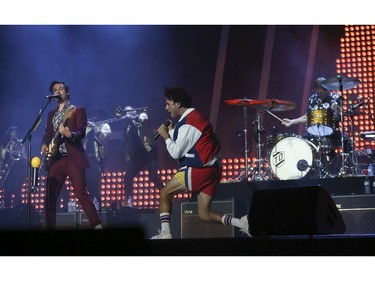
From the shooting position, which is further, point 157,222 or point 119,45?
point 119,45

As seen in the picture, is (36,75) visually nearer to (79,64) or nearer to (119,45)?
(79,64)

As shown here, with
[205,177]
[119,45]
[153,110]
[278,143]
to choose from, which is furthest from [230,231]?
[119,45]

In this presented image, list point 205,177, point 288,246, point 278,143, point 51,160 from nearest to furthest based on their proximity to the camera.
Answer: point 288,246, point 205,177, point 51,160, point 278,143

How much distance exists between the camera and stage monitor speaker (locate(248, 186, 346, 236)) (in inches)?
224

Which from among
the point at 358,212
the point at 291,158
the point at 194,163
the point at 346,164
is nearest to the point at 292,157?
the point at 291,158

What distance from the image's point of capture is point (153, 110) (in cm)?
983

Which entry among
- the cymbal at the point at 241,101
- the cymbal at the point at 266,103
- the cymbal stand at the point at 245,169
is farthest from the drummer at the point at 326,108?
the cymbal at the point at 241,101

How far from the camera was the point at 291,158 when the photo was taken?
30.7 feet

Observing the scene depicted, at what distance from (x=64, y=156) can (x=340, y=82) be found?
12.3 feet

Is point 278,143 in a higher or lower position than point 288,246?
higher

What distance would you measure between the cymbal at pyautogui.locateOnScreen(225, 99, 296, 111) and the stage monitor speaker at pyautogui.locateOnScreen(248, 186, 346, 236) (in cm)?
332

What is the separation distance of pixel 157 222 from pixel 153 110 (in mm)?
2006

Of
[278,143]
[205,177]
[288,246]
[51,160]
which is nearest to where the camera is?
[288,246]

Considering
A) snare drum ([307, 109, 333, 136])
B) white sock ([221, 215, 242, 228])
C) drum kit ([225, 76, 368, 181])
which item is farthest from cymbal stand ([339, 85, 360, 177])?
white sock ([221, 215, 242, 228])
